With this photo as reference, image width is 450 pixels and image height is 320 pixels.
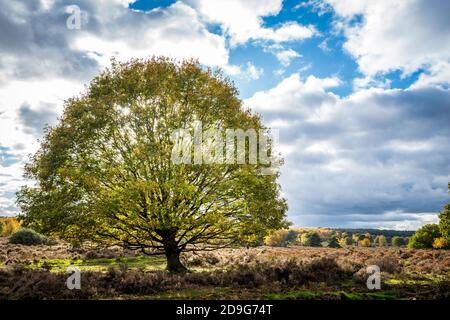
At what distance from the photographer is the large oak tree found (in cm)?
2006

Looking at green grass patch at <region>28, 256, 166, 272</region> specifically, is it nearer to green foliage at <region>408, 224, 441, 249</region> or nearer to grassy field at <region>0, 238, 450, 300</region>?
grassy field at <region>0, 238, 450, 300</region>

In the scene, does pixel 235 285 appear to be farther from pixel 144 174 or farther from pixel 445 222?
pixel 445 222

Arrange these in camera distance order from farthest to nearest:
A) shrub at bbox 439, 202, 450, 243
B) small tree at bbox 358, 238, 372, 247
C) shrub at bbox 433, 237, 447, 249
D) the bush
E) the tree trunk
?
1. small tree at bbox 358, 238, 372, 247
2. the bush
3. shrub at bbox 433, 237, 447, 249
4. shrub at bbox 439, 202, 450, 243
5. the tree trunk

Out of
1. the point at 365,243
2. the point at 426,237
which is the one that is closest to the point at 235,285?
the point at 426,237

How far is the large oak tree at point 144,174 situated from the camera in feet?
65.8

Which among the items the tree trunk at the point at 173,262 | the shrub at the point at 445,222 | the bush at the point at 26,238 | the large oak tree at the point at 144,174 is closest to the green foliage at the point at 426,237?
the shrub at the point at 445,222

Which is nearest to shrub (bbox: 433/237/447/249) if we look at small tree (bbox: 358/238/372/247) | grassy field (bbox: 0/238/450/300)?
grassy field (bbox: 0/238/450/300)

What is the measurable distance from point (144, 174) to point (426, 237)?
58616 millimetres

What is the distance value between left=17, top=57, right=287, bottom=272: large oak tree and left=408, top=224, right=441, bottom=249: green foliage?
165 feet

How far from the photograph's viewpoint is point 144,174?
20922 mm

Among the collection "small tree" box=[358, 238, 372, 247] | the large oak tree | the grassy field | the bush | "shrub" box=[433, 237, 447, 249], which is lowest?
"small tree" box=[358, 238, 372, 247]

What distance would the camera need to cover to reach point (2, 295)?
15.3 metres

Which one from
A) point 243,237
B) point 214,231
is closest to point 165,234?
point 214,231
